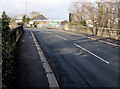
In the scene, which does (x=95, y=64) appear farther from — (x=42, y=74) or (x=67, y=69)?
(x=42, y=74)

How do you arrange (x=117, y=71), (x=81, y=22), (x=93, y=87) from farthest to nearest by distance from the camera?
(x=81, y=22)
(x=117, y=71)
(x=93, y=87)

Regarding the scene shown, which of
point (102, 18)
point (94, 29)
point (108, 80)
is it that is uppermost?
point (102, 18)

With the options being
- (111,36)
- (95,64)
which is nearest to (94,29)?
(111,36)

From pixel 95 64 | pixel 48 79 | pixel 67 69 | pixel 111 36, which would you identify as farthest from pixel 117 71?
pixel 111 36

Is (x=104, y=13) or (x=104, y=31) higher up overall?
(x=104, y=13)

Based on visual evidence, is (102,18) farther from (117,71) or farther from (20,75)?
(20,75)

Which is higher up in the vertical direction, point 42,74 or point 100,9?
point 100,9

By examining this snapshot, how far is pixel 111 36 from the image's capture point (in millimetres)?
17891

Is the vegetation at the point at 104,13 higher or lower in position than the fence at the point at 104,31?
higher

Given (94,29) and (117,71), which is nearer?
(117,71)

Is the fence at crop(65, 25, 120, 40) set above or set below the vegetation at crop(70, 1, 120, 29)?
below

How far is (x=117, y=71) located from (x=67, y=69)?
2.16 meters

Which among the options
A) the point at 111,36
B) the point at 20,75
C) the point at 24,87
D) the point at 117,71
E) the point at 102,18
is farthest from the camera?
the point at 102,18

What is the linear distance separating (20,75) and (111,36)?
Result: 15250 millimetres
